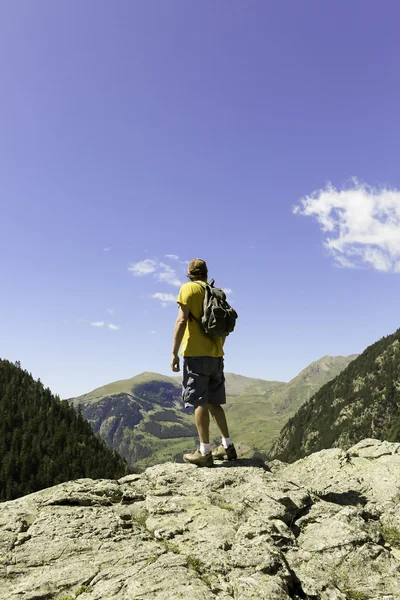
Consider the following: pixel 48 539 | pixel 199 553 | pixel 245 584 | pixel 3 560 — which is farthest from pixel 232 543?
pixel 3 560

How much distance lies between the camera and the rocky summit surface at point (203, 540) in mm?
5438

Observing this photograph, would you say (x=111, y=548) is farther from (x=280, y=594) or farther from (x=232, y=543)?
(x=280, y=594)

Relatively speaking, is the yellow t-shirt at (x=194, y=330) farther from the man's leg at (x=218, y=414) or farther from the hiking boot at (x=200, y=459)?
the hiking boot at (x=200, y=459)

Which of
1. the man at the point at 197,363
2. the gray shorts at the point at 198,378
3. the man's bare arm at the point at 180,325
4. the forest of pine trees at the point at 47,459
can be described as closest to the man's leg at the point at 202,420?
the man at the point at 197,363

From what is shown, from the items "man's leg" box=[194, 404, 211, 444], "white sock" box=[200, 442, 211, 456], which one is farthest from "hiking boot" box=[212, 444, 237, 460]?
"man's leg" box=[194, 404, 211, 444]

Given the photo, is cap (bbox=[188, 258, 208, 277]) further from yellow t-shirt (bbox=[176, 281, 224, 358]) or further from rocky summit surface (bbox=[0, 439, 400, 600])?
rocky summit surface (bbox=[0, 439, 400, 600])

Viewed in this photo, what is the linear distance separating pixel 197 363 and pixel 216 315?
1.38 meters

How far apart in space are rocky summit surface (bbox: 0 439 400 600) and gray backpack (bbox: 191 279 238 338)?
11.5 feet

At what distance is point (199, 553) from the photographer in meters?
6.19

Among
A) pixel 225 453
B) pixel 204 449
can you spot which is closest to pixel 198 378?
pixel 204 449

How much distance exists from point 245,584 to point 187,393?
493 cm

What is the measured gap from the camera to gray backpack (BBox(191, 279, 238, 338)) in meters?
9.63

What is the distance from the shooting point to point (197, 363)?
32.4 ft

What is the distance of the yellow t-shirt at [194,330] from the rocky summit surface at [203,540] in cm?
301
